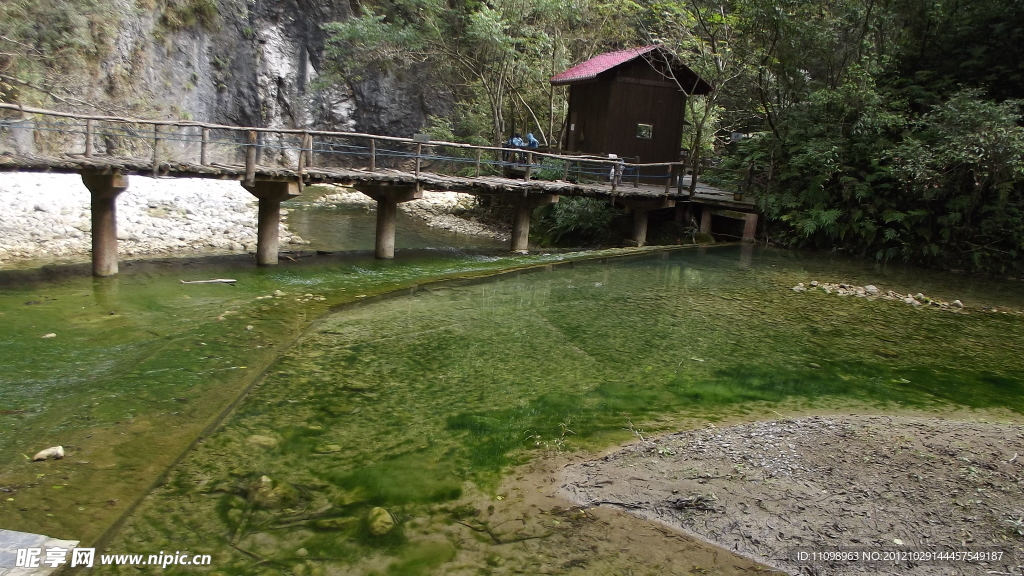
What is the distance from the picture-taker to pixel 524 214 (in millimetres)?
17062

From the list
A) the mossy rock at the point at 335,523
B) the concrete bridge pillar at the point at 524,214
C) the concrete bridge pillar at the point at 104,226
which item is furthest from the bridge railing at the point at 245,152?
the mossy rock at the point at 335,523

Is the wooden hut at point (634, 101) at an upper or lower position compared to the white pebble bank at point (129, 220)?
upper

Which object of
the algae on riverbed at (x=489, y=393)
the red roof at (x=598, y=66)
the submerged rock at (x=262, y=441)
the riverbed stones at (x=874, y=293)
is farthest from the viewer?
the red roof at (x=598, y=66)

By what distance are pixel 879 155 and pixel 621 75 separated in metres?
7.33

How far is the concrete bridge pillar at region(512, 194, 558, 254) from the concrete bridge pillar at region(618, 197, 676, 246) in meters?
2.81

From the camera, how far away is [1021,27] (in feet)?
54.2

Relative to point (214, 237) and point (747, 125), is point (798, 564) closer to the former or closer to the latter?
point (214, 237)

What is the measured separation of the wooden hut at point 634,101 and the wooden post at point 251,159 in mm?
10984

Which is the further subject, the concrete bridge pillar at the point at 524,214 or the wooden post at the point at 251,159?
the concrete bridge pillar at the point at 524,214

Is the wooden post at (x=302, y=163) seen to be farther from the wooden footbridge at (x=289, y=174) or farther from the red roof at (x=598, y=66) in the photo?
the red roof at (x=598, y=66)

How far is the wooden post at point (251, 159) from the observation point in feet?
38.5

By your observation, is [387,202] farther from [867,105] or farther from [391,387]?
[867,105]

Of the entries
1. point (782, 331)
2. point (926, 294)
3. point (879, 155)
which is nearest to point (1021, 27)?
point (879, 155)

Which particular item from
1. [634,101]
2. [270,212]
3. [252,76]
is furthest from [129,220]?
[252,76]
